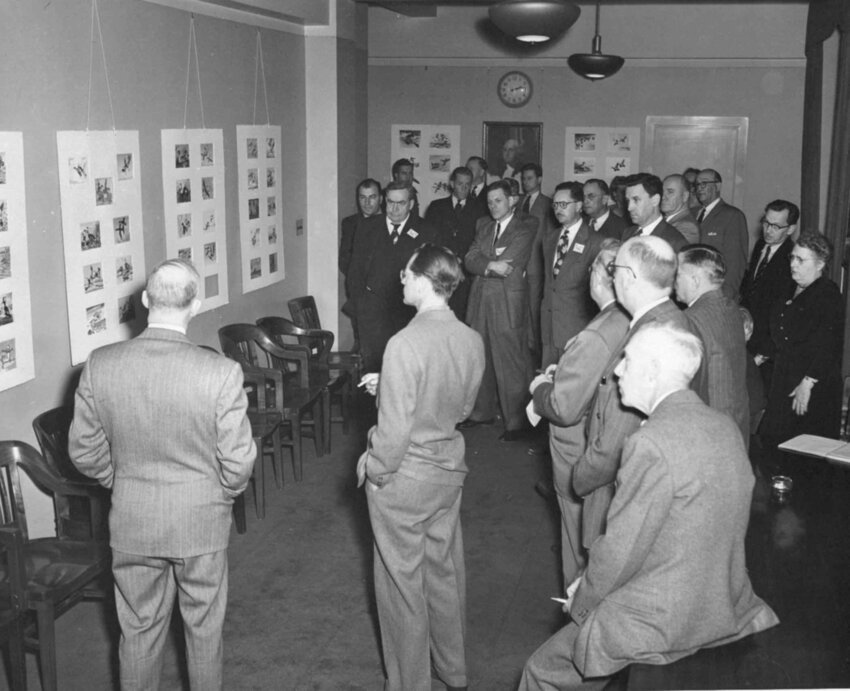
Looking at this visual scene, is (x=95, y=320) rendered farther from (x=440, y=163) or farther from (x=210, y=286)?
(x=440, y=163)

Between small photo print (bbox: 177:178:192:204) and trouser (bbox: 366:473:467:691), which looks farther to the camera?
small photo print (bbox: 177:178:192:204)

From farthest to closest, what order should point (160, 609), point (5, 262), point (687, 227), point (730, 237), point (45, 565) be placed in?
point (730, 237)
point (687, 227)
point (5, 262)
point (45, 565)
point (160, 609)

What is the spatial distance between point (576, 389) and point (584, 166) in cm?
799

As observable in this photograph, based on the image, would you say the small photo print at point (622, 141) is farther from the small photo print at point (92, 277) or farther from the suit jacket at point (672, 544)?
the suit jacket at point (672, 544)

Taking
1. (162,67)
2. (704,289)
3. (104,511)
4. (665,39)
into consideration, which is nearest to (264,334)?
(162,67)

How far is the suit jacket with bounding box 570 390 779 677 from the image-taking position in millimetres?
2529

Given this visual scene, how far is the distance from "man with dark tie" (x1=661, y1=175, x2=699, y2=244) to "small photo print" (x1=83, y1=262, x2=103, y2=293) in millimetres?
3914

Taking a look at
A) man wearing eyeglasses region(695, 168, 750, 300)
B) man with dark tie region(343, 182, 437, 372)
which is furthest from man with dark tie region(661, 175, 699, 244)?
man with dark tie region(343, 182, 437, 372)

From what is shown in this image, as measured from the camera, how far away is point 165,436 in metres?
3.09

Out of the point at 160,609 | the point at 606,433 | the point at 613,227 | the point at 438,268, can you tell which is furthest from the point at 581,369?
the point at 613,227

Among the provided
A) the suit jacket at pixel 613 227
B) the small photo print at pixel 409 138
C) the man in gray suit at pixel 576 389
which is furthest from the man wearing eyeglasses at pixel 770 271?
the small photo print at pixel 409 138

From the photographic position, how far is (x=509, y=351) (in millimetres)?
7145

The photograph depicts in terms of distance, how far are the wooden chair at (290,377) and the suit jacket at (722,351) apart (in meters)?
2.85

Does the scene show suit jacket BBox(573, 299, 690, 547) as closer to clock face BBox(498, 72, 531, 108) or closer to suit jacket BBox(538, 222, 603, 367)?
suit jacket BBox(538, 222, 603, 367)
